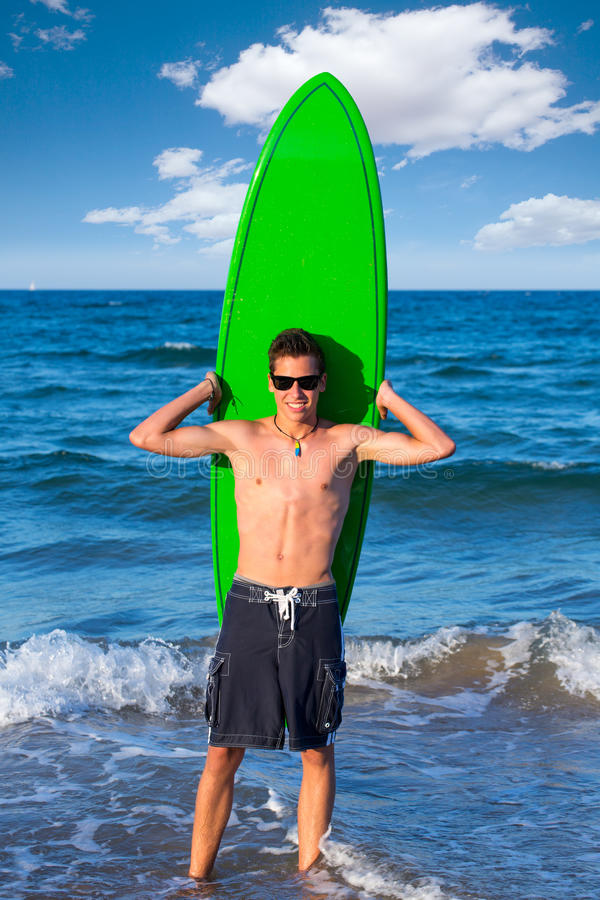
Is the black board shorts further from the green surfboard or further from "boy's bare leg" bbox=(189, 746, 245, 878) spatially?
the green surfboard

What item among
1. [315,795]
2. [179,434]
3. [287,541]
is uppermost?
[179,434]

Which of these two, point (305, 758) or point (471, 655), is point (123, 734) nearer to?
point (305, 758)

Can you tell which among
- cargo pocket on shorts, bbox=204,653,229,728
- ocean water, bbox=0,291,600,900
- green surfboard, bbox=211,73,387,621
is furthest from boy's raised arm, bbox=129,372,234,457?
ocean water, bbox=0,291,600,900

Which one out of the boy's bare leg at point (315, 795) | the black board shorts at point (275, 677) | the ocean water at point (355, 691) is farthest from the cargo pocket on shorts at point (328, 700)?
the ocean water at point (355, 691)

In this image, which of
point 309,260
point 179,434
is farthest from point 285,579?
point 309,260

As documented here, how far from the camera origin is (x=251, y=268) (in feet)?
11.7

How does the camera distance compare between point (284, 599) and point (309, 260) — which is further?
point (309, 260)

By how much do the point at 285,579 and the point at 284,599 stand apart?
0.27 ft

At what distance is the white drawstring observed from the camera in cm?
265

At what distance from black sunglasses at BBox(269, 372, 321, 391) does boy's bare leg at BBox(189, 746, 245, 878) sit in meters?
1.32

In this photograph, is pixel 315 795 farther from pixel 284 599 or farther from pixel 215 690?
pixel 284 599

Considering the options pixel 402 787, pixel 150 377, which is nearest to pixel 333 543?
pixel 402 787

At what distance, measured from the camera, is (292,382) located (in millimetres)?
2783

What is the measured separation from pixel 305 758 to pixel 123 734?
1.73 m
